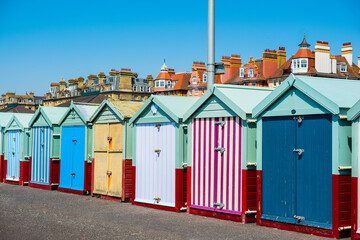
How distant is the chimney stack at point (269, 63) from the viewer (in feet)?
262

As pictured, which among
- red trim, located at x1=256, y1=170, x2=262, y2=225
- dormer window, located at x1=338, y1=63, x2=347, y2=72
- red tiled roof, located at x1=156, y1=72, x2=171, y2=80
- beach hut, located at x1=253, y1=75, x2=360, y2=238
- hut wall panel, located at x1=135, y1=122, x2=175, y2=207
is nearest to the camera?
beach hut, located at x1=253, y1=75, x2=360, y2=238

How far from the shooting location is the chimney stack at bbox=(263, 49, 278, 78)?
7994 cm

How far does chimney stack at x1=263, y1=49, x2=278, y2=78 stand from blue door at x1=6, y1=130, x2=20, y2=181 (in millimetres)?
59364

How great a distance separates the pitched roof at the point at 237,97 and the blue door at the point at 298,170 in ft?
2.67

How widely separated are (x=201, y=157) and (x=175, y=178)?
3.76ft

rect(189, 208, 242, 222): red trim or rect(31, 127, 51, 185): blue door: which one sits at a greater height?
rect(31, 127, 51, 185): blue door

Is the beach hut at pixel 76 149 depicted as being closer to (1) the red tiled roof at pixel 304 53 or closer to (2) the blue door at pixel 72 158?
(2) the blue door at pixel 72 158

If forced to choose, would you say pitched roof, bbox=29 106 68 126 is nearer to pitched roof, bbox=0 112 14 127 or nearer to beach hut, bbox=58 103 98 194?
beach hut, bbox=58 103 98 194

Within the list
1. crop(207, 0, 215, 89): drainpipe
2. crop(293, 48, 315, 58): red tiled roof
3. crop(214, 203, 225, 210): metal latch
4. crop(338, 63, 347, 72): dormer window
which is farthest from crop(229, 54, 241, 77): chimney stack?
crop(214, 203, 225, 210): metal latch

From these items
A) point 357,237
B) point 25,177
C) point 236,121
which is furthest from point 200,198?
point 25,177

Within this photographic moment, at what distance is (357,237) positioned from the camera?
31.6 ft

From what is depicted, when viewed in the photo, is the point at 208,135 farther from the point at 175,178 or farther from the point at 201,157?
the point at 175,178

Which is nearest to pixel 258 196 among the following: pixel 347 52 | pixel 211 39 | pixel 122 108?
pixel 211 39

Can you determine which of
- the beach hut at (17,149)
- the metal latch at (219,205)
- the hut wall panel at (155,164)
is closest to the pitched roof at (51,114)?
the beach hut at (17,149)
